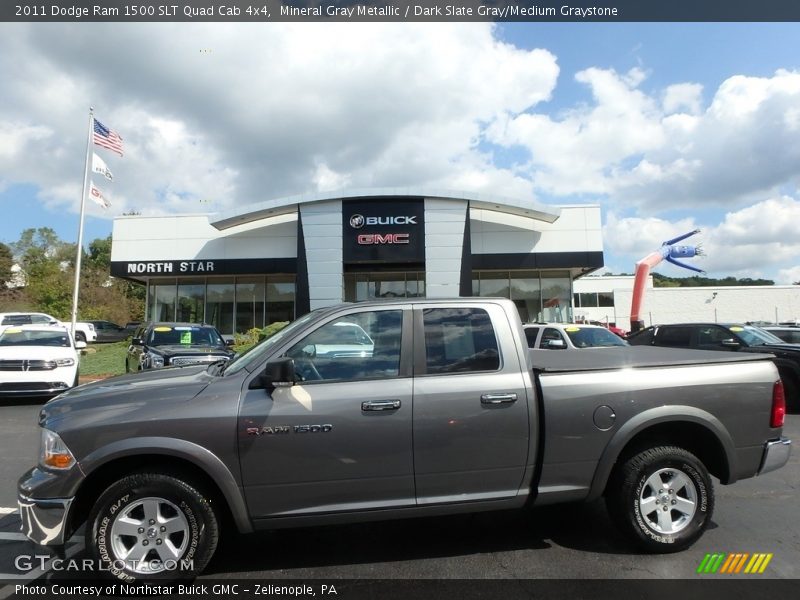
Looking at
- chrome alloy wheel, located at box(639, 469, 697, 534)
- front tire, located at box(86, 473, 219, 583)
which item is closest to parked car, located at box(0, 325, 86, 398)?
front tire, located at box(86, 473, 219, 583)

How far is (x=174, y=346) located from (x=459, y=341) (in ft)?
28.3

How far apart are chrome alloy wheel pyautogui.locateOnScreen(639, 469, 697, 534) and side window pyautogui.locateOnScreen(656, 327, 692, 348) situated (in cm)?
847

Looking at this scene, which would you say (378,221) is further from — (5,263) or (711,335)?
(5,263)

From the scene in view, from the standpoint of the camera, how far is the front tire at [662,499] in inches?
143

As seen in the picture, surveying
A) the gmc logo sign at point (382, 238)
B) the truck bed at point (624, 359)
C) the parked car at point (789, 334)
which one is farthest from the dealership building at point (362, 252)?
the truck bed at point (624, 359)

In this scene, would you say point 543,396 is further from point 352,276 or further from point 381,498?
point 352,276

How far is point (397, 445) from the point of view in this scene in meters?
3.37

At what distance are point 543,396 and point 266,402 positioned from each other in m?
1.90

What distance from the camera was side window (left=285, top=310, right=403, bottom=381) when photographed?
3.53m

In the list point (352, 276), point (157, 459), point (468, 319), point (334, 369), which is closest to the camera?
point (157, 459)

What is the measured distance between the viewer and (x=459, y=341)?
146 inches

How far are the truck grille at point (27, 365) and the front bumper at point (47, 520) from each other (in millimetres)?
8552

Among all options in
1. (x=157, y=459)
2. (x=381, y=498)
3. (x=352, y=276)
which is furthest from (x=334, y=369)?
(x=352, y=276)

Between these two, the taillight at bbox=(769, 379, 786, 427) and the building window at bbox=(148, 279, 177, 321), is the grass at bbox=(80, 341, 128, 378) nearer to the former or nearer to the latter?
the building window at bbox=(148, 279, 177, 321)
